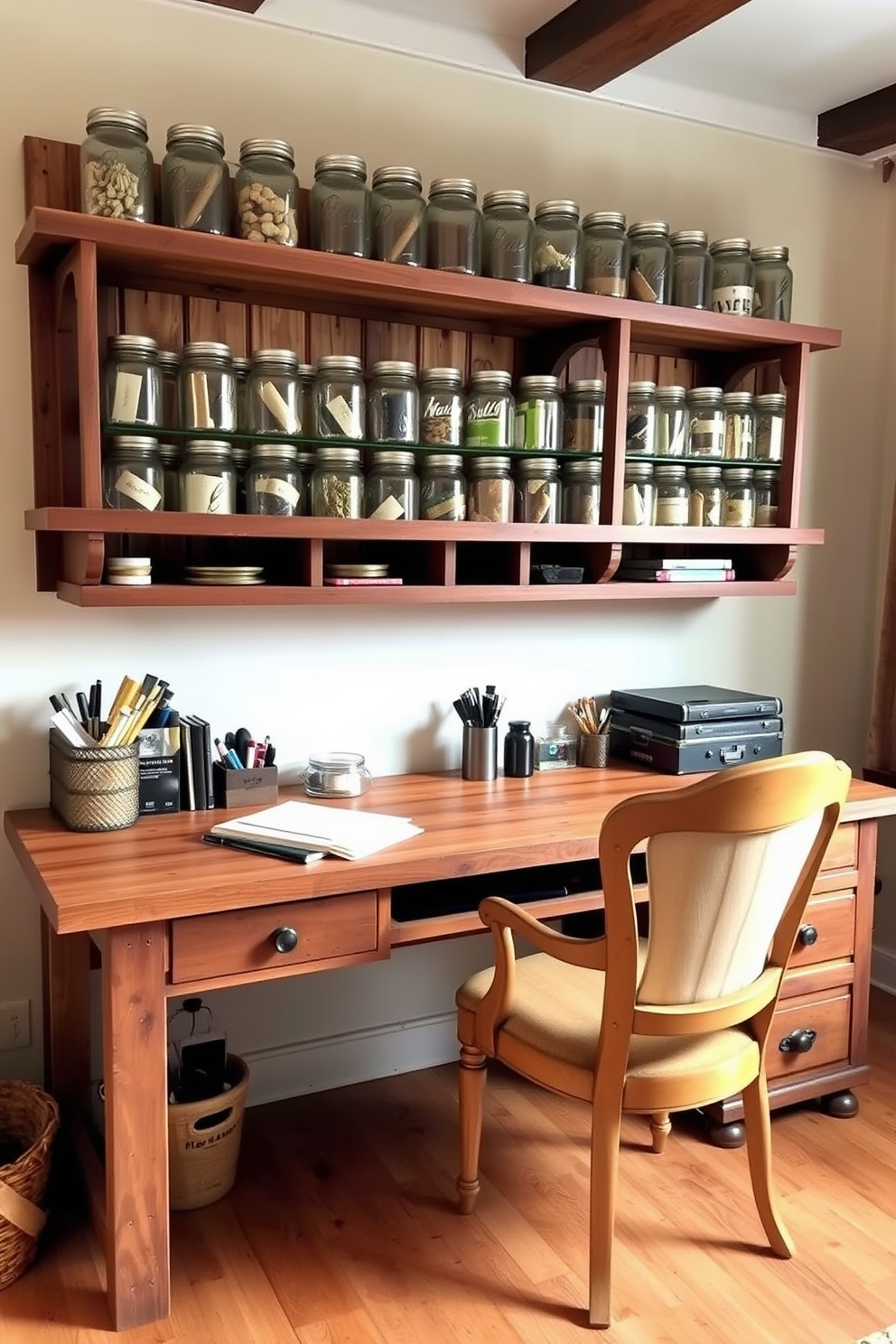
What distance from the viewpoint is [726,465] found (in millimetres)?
2648

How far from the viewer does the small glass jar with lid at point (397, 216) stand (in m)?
2.17

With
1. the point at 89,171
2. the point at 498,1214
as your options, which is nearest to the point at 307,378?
the point at 89,171

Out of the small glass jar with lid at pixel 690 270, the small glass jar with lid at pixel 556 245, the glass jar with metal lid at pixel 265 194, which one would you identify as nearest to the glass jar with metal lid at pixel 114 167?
the glass jar with metal lid at pixel 265 194

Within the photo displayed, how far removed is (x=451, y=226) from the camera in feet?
7.33

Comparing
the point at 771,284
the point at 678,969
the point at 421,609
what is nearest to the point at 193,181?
the point at 421,609

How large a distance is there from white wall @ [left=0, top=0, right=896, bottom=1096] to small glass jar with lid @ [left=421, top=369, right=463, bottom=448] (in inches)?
17.6

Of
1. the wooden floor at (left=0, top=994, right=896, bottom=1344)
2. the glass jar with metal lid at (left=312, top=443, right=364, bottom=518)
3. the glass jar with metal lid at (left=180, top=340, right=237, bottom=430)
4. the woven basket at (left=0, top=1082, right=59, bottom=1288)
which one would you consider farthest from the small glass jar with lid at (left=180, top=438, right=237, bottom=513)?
the wooden floor at (left=0, top=994, right=896, bottom=1344)

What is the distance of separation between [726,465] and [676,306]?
0.40m

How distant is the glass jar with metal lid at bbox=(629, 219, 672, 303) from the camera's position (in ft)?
8.11

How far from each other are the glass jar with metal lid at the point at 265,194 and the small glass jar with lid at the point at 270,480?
0.37 meters

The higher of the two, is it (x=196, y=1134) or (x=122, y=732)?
(x=122, y=732)

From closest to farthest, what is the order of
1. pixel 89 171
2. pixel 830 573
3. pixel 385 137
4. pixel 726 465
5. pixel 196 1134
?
pixel 89 171 < pixel 196 1134 < pixel 385 137 < pixel 726 465 < pixel 830 573

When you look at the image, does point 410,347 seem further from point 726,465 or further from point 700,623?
point 700,623

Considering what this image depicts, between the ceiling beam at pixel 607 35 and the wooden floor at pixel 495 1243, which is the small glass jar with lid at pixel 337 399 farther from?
the wooden floor at pixel 495 1243
